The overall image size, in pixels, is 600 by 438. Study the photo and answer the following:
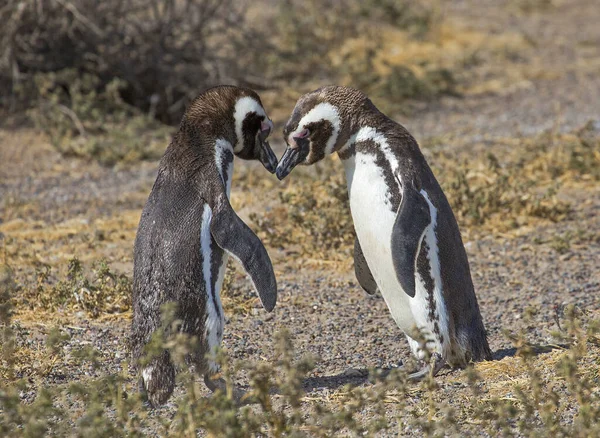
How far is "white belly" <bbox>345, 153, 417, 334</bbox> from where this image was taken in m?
4.33

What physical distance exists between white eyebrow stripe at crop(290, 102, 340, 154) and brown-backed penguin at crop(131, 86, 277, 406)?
48 cm

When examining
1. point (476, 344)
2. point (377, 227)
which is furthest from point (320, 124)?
point (476, 344)

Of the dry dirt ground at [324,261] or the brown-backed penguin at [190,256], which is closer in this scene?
the brown-backed penguin at [190,256]

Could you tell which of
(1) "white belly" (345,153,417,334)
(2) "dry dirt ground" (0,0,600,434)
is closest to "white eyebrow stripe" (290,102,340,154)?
(1) "white belly" (345,153,417,334)

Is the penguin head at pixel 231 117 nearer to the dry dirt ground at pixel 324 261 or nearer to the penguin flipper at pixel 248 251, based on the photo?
the penguin flipper at pixel 248 251

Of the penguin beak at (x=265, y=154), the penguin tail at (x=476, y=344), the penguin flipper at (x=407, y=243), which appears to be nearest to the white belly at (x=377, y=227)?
the penguin flipper at (x=407, y=243)

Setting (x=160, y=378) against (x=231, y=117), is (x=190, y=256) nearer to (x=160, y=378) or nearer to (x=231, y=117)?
(x=160, y=378)

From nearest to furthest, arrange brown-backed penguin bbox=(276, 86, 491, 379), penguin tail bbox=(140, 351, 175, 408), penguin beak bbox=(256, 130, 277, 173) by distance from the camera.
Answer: penguin tail bbox=(140, 351, 175, 408)
brown-backed penguin bbox=(276, 86, 491, 379)
penguin beak bbox=(256, 130, 277, 173)

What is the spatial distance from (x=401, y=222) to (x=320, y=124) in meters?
0.69

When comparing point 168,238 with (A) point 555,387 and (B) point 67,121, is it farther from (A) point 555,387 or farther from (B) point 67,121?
(B) point 67,121

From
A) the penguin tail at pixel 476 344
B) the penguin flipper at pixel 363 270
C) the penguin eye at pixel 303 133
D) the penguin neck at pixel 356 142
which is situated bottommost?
the penguin tail at pixel 476 344

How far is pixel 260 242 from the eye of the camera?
411cm

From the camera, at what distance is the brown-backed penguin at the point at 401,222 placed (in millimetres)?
4203

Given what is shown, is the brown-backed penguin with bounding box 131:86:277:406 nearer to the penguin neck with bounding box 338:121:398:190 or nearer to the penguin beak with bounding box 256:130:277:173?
the penguin beak with bounding box 256:130:277:173
